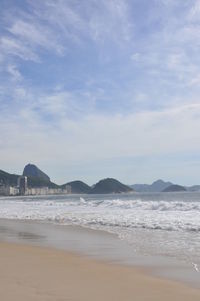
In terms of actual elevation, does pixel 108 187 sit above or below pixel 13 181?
below

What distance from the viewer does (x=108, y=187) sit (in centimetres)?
18438

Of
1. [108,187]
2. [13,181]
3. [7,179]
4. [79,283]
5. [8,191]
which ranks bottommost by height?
[79,283]

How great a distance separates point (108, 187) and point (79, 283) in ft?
587

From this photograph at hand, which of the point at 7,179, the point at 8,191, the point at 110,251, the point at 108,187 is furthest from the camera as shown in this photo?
the point at 108,187

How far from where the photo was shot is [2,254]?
898cm

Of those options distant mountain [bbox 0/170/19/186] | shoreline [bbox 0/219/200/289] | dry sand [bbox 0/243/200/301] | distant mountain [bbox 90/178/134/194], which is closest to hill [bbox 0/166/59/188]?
distant mountain [bbox 0/170/19/186]

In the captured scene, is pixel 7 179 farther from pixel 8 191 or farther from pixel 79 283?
pixel 79 283

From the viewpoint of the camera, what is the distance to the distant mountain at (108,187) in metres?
179

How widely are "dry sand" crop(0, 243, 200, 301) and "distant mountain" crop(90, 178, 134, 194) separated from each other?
169987 mm

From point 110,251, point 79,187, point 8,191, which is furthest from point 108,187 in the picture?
point 110,251

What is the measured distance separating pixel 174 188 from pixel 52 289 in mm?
181561

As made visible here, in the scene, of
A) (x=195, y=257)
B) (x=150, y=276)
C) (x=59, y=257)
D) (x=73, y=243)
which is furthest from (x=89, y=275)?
(x=73, y=243)

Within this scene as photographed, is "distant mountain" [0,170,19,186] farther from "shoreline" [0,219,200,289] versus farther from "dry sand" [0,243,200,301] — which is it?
"dry sand" [0,243,200,301]

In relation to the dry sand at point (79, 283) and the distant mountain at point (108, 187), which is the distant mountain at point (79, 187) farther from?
the dry sand at point (79, 283)
